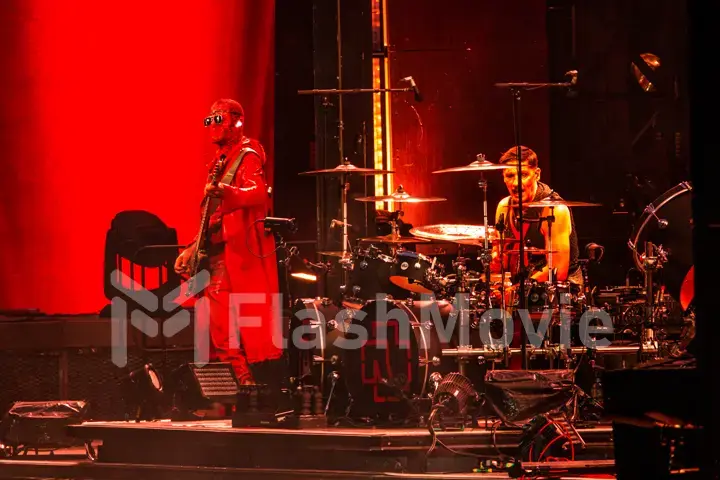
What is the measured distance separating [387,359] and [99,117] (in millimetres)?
4067

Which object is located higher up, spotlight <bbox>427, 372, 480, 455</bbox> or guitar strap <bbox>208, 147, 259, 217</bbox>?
guitar strap <bbox>208, 147, 259, 217</bbox>

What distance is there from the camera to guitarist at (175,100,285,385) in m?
8.80

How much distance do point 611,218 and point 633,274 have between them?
0.59 meters

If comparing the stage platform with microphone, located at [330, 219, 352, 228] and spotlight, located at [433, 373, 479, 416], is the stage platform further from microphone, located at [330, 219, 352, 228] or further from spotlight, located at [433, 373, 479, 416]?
microphone, located at [330, 219, 352, 228]

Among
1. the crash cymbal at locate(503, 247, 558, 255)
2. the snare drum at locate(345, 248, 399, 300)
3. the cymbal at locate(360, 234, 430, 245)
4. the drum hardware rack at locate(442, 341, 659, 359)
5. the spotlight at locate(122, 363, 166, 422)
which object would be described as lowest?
the spotlight at locate(122, 363, 166, 422)

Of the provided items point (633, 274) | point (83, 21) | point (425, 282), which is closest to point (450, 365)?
point (425, 282)

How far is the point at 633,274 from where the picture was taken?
10461 mm

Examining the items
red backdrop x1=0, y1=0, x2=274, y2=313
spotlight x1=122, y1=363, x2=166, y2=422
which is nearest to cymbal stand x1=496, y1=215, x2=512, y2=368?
spotlight x1=122, y1=363, x2=166, y2=422

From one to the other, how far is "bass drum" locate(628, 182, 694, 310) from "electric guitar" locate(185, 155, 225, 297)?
310 centimetres

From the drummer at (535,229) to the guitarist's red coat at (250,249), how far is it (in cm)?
173

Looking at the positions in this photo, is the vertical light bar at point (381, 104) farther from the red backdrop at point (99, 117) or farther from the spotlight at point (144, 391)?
the spotlight at point (144, 391)

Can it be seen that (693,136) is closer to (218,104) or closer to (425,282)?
(425,282)

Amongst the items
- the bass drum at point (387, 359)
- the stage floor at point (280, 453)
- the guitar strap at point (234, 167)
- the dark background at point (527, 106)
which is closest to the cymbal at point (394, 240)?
the bass drum at point (387, 359)
